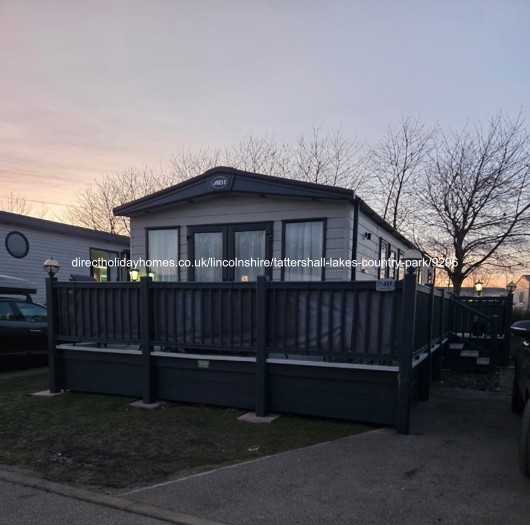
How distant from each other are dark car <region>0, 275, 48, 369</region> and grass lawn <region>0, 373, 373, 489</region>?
9.51 ft

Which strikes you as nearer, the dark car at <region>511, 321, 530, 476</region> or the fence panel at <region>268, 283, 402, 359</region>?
the dark car at <region>511, 321, 530, 476</region>

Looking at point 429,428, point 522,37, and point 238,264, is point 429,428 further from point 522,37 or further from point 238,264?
point 522,37

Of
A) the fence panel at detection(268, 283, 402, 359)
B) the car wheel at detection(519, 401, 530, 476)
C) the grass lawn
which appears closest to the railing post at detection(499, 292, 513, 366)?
the fence panel at detection(268, 283, 402, 359)

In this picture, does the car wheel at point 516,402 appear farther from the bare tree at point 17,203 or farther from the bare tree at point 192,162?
the bare tree at point 17,203

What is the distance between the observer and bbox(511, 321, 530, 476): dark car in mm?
3539

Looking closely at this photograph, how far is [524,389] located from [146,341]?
455 centimetres

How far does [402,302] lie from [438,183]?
1572cm

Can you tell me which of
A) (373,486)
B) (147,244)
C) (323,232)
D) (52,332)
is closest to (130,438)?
(373,486)

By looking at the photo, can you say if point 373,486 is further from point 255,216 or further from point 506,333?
point 506,333

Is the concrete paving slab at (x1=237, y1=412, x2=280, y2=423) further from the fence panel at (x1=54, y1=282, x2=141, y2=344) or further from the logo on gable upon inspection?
the logo on gable

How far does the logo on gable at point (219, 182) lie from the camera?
317 inches

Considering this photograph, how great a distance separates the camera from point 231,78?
12.2 m

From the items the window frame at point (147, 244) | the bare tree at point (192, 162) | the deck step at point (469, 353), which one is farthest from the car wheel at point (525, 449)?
the bare tree at point (192, 162)

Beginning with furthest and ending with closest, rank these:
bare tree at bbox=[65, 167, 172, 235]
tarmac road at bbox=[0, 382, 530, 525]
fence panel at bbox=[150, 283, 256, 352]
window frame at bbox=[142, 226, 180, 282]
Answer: bare tree at bbox=[65, 167, 172, 235]
window frame at bbox=[142, 226, 180, 282]
fence panel at bbox=[150, 283, 256, 352]
tarmac road at bbox=[0, 382, 530, 525]
